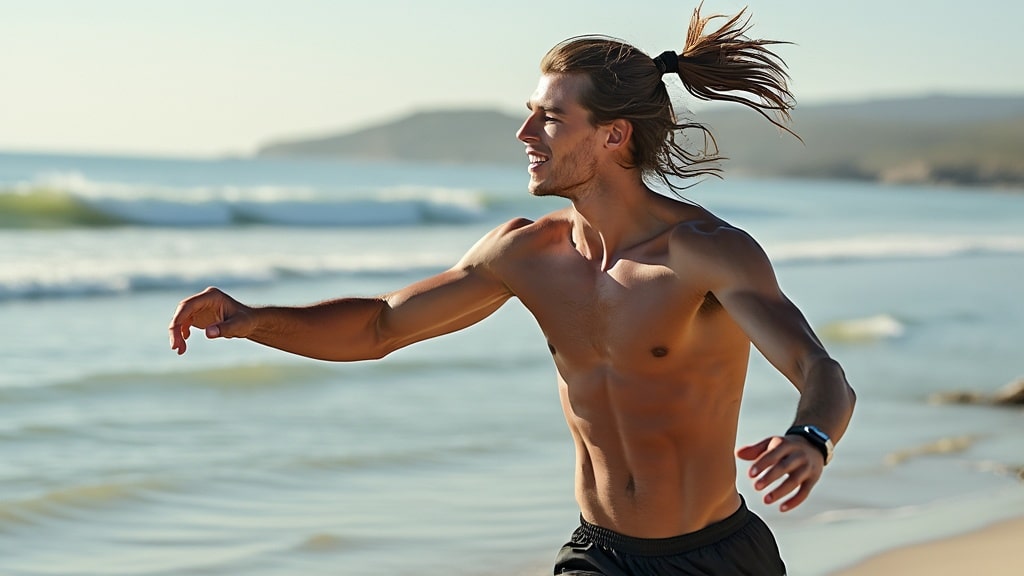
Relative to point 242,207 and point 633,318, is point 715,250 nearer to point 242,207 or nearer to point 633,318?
point 633,318

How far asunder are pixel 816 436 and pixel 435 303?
1.47 m

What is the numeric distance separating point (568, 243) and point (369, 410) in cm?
519

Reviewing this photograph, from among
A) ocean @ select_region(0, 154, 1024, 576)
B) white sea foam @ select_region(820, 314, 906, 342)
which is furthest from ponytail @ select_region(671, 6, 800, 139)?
white sea foam @ select_region(820, 314, 906, 342)

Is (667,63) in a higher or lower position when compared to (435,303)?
higher

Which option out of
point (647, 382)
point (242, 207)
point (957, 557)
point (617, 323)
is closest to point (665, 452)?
point (647, 382)

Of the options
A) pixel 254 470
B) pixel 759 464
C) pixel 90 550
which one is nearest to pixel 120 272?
pixel 254 470

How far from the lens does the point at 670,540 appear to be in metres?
3.53

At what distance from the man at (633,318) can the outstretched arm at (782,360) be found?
5.9 inches

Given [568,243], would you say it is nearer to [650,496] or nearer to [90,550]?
[650,496]

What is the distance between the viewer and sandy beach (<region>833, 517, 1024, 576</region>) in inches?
218

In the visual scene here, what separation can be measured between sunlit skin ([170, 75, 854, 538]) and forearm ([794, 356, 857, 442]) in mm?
518

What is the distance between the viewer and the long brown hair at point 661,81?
352 cm

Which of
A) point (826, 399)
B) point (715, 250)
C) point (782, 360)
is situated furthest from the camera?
point (715, 250)

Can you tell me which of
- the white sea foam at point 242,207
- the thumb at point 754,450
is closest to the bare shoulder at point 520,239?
the thumb at point 754,450
